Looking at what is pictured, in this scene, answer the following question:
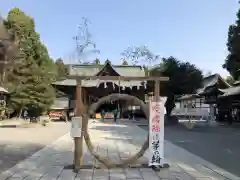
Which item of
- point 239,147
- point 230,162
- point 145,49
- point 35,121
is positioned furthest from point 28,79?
point 145,49

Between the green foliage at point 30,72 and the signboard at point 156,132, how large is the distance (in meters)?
16.4

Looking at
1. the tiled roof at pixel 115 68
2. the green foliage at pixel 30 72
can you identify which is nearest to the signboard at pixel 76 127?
the green foliage at pixel 30 72

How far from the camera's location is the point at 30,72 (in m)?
25.0

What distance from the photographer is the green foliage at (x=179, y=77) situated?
25875mm

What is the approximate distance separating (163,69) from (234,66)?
20.9ft

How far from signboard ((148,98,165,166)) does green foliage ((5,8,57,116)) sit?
645 inches

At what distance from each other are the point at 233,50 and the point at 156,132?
47.2ft

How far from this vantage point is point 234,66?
2258 centimetres

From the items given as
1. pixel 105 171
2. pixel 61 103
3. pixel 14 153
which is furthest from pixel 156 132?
pixel 61 103

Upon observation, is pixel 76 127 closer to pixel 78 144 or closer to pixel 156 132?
pixel 78 144

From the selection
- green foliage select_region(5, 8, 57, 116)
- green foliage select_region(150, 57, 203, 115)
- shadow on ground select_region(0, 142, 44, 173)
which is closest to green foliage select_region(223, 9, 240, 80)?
green foliage select_region(150, 57, 203, 115)

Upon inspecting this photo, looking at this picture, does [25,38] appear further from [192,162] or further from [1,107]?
[192,162]

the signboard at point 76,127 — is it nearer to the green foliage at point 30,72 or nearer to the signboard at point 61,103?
the green foliage at point 30,72

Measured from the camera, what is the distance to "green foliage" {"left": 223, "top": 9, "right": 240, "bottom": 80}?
18972 mm
